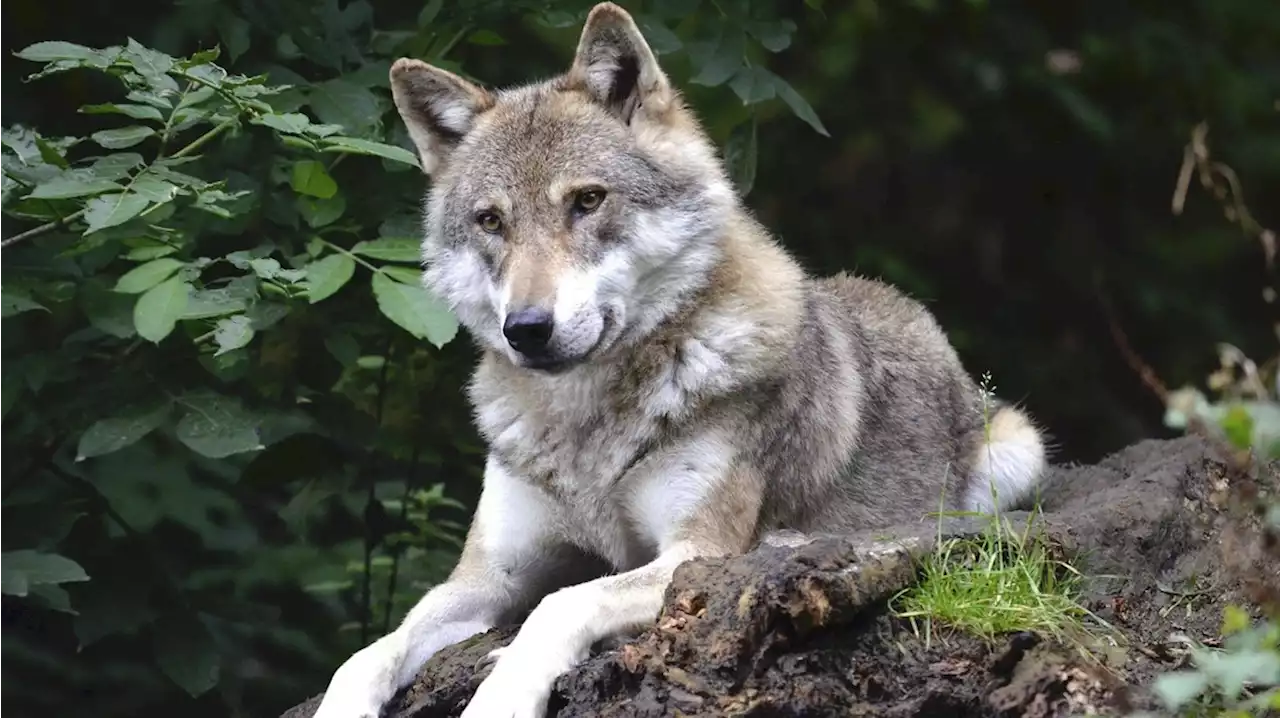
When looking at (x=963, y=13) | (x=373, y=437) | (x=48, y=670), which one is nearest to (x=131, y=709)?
(x=48, y=670)

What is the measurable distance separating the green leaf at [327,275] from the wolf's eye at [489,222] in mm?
422

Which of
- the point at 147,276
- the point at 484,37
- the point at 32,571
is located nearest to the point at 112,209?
the point at 147,276

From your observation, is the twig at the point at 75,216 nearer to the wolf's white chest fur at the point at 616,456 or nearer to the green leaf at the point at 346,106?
the green leaf at the point at 346,106

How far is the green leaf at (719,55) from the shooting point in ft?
16.6

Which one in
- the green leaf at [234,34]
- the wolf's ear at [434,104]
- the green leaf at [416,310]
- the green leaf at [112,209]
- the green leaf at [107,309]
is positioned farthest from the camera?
the green leaf at [234,34]

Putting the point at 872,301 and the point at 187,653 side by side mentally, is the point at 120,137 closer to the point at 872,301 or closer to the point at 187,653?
the point at 187,653

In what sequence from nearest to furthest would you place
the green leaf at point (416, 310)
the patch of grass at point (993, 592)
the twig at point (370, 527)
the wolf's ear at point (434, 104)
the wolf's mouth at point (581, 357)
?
the patch of grass at point (993, 592) < the wolf's mouth at point (581, 357) < the green leaf at point (416, 310) < the wolf's ear at point (434, 104) < the twig at point (370, 527)

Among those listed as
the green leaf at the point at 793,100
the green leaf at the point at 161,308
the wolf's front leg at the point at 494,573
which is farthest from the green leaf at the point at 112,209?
the green leaf at the point at 793,100

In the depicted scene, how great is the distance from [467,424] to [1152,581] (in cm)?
284

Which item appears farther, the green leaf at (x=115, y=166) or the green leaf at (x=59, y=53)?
the green leaf at (x=115, y=166)

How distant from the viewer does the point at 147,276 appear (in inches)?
162

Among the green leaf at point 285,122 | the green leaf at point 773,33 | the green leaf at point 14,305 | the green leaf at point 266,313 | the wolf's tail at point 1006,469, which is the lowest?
the wolf's tail at point 1006,469

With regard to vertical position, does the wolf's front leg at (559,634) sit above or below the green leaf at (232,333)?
below

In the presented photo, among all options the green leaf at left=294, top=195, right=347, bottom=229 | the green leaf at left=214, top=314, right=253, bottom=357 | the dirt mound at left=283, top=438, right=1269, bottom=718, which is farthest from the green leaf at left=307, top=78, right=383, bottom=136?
the dirt mound at left=283, top=438, right=1269, bottom=718
